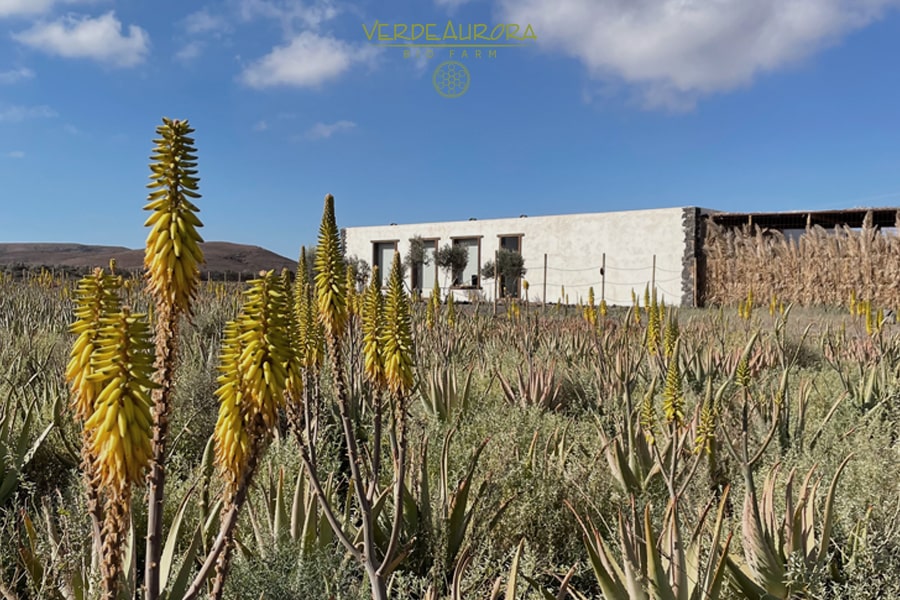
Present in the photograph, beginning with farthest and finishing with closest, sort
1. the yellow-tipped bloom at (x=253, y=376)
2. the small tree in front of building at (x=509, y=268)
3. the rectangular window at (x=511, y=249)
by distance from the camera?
the rectangular window at (x=511, y=249), the small tree in front of building at (x=509, y=268), the yellow-tipped bloom at (x=253, y=376)

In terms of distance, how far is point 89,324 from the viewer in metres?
0.98

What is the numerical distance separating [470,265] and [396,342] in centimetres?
2685

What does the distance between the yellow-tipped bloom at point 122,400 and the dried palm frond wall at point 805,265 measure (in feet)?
61.9

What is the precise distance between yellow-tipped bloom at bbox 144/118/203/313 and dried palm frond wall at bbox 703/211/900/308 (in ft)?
61.6

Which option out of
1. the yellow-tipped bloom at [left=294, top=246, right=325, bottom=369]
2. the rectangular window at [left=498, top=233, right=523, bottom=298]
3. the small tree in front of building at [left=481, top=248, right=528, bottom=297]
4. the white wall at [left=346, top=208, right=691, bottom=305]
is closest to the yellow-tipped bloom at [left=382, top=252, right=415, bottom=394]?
the yellow-tipped bloom at [left=294, top=246, right=325, bottom=369]

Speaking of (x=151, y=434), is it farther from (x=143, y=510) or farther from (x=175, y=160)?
(x=143, y=510)

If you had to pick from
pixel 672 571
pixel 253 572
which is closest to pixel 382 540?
pixel 253 572

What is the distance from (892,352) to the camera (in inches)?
225

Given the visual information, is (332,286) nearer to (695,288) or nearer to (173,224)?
(173,224)

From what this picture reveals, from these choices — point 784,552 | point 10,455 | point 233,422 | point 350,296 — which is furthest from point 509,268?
point 233,422

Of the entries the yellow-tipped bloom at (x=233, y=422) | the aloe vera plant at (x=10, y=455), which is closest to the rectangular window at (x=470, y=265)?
the aloe vera plant at (x=10, y=455)

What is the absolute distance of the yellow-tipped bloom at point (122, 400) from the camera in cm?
92

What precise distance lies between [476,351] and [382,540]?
4.53 meters

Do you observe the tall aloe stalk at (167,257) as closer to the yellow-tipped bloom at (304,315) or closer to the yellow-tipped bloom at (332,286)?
the yellow-tipped bloom at (332,286)
